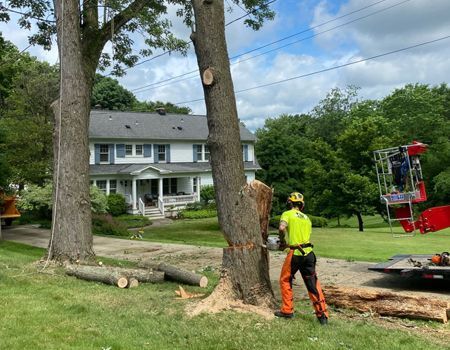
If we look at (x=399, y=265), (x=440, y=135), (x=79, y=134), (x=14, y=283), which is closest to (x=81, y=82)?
(x=79, y=134)

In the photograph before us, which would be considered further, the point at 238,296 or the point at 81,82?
the point at 81,82

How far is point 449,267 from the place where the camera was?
889 centimetres

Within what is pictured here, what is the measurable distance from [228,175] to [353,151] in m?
28.2

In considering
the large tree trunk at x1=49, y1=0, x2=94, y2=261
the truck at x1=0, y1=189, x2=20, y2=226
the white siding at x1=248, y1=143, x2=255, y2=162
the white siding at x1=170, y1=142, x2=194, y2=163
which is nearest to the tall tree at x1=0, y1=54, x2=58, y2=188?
the truck at x1=0, y1=189, x2=20, y2=226

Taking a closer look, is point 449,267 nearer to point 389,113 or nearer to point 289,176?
point 289,176

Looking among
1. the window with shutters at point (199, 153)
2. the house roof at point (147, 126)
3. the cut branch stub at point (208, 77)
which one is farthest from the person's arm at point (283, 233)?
the window with shutters at point (199, 153)

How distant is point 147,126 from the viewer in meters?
41.5

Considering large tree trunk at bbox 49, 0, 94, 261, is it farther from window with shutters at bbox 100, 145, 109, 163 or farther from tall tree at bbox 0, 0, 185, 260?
window with shutters at bbox 100, 145, 109, 163

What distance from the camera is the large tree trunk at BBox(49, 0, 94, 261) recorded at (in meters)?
11.6

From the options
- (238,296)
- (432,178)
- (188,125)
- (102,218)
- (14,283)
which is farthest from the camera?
(188,125)

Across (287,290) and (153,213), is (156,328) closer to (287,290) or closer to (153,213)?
(287,290)

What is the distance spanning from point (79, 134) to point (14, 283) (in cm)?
405

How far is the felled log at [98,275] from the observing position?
932 cm

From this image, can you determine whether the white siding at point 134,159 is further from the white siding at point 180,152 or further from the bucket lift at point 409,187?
the bucket lift at point 409,187
